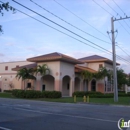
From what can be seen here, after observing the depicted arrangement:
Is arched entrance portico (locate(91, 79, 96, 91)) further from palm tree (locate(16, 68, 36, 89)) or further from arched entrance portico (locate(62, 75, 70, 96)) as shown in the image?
palm tree (locate(16, 68, 36, 89))

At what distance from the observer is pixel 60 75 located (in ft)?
131

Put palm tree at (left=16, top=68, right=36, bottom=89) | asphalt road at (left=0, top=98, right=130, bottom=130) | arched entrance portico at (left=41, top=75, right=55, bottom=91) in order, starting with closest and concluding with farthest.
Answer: asphalt road at (left=0, top=98, right=130, bottom=130), palm tree at (left=16, top=68, right=36, bottom=89), arched entrance portico at (left=41, top=75, right=55, bottom=91)

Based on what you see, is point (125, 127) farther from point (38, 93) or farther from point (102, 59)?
point (102, 59)

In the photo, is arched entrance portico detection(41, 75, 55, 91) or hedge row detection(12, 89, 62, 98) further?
arched entrance portico detection(41, 75, 55, 91)

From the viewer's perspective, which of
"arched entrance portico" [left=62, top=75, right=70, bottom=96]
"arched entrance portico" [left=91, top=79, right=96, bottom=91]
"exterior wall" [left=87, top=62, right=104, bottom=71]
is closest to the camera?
"arched entrance portico" [left=62, top=75, right=70, bottom=96]

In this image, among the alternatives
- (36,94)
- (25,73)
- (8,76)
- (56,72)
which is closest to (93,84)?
(56,72)

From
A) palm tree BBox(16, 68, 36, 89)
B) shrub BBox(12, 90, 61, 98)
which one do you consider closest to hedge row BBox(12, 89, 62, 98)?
shrub BBox(12, 90, 61, 98)

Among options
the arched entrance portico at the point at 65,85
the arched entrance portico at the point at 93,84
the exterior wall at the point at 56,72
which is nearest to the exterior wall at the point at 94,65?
the arched entrance portico at the point at 93,84

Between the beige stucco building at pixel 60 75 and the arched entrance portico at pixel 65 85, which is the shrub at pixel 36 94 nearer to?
the beige stucco building at pixel 60 75

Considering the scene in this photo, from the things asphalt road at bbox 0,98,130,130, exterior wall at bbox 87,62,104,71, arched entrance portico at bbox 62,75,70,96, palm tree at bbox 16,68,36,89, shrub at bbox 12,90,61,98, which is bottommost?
asphalt road at bbox 0,98,130,130

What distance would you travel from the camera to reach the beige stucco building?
40156mm

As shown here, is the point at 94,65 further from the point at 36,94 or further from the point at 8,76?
the point at 36,94

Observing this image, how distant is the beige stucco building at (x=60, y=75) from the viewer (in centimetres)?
4016

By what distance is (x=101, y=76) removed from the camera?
46.6 metres
